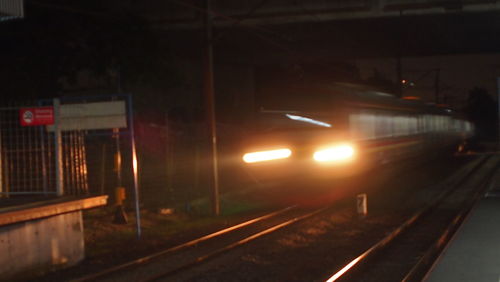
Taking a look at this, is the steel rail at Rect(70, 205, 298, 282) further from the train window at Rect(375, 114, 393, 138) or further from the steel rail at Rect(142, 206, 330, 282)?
the train window at Rect(375, 114, 393, 138)

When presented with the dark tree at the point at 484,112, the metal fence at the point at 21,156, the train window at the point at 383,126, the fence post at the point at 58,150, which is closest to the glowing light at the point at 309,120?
the train window at the point at 383,126

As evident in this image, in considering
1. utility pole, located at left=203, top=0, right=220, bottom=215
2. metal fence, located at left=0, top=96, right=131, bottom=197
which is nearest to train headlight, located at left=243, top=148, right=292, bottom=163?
utility pole, located at left=203, top=0, right=220, bottom=215

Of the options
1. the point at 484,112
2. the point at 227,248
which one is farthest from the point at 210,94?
the point at 484,112

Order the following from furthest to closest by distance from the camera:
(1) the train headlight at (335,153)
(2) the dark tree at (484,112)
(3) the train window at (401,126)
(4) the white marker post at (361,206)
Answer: (2) the dark tree at (484,112)
(3) the train window at (401,126)
(1) the train headlight at (335,153)
(4) the white marker post at (361,206)

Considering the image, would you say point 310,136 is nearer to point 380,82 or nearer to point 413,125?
point 413,125

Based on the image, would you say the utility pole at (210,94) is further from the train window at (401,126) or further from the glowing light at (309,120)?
the train window at (401,126)

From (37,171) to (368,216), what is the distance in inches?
317

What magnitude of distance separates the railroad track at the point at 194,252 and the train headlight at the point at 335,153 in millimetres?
2498

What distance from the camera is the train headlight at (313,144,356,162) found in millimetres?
17875

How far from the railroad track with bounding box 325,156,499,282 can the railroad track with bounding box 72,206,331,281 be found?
2.38 meters

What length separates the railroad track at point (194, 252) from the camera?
920 cm

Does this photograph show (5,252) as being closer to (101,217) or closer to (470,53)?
(101,217)

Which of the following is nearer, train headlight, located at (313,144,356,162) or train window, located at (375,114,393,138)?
train headlight, located at (313,144,356,162)

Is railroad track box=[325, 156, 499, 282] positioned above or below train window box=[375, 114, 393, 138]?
below
